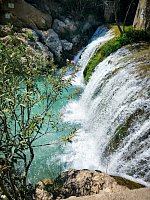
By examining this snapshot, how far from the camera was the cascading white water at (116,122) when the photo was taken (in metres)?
6.33

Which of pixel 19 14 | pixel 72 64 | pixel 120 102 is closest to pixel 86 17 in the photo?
pixel 19 14

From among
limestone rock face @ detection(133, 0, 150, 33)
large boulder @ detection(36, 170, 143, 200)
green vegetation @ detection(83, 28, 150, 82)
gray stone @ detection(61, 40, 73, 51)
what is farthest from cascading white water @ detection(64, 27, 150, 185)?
gray stone @ detection(61, 40, 73, 51)

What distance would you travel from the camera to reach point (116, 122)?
7562mm

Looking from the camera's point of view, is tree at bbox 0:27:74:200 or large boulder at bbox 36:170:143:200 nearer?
tree at bbox 0:27:74:200

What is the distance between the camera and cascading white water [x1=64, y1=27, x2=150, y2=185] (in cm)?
633

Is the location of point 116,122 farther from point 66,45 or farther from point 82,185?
point 66,45

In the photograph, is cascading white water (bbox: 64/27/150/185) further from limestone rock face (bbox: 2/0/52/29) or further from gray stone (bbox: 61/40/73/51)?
limestone rock face (bbox: 2/0/52/29)

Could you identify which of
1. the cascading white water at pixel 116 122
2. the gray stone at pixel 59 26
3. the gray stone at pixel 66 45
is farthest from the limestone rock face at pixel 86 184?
the gray stone at pixel 59 26

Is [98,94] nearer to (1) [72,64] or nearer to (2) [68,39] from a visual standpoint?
(1) [72,64]

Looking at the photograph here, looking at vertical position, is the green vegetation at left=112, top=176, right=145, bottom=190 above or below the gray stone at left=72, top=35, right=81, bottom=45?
below

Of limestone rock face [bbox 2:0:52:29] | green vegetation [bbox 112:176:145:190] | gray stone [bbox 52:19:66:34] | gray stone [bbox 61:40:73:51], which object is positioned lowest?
green vegetation [bbox 112:176:145:190]

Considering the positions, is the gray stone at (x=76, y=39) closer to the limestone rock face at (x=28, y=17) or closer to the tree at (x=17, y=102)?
the limestone rock face at (x=28, y=17)

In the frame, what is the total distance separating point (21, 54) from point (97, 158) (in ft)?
13.4

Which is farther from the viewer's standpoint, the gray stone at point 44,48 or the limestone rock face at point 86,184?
the gray stone at point 44,48
